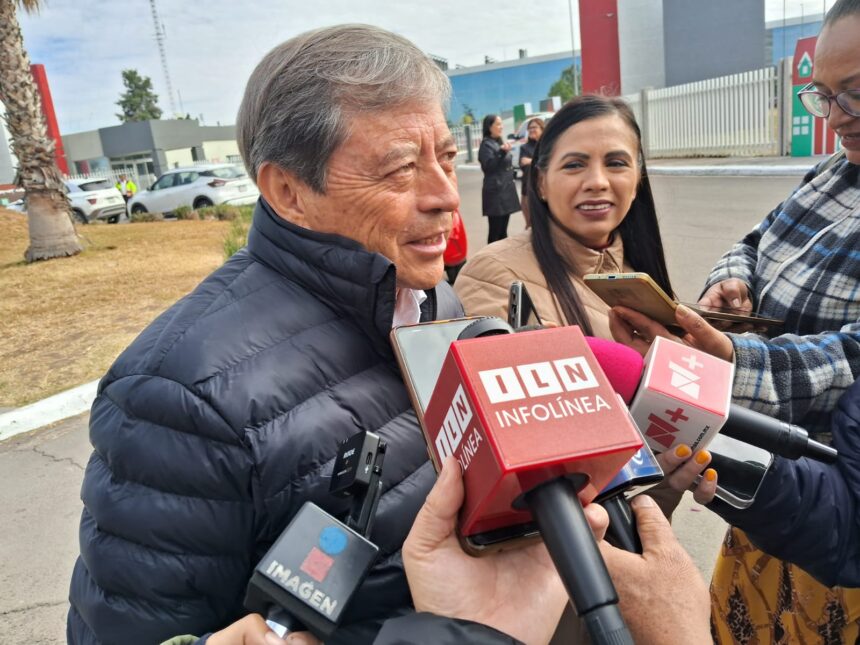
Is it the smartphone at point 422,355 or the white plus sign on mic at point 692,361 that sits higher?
the smartphone at point 422,355

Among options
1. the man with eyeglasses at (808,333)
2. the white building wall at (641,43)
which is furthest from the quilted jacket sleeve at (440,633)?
the white building wall at (641,43)

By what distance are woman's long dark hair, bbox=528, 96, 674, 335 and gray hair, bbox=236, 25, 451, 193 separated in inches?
39.6

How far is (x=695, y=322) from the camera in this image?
1643mm

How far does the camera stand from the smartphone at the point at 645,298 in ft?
5.18

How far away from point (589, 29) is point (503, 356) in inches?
1176

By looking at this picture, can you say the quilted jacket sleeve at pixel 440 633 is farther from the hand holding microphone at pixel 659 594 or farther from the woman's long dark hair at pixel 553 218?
the woman's long dark hair at pixel 553 218

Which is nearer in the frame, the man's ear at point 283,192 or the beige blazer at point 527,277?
the man's ear at point 283,192

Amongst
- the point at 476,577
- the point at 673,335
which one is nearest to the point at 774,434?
the point at 476,577

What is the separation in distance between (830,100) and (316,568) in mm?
1780

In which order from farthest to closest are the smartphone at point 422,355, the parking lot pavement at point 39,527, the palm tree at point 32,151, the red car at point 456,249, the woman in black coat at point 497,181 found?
the palm tree at point 32,151 → the woman in black coat at point 497,181 → the red car at point 456,249 → the parking lot pavement at point 39,527 → the smartphone at point 422,355

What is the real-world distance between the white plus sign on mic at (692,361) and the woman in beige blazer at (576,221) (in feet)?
3.12

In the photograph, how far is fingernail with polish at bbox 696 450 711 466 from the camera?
1.15m

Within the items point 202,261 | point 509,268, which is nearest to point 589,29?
point 202,261

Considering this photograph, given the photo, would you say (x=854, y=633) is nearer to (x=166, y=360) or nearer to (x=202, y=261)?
(x=166, y=360)
